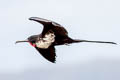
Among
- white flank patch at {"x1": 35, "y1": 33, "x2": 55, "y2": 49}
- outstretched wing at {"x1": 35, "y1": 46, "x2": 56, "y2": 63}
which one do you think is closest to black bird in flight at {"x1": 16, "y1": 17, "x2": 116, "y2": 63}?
white flank patch at {"x1": 35, "y1": 33, "x2": 55, "y2": 49}

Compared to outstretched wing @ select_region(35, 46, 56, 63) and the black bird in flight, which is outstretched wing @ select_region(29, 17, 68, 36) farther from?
outstretched wing @ select_region(35, 46, 56, 63)

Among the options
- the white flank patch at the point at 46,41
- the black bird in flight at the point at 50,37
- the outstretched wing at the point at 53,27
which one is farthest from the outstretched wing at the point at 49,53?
the outstretched wing at the point at 53,27

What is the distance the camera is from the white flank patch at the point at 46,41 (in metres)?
27.7

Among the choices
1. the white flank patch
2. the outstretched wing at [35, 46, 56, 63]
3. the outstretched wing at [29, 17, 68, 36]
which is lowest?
the outstretched wing at [35, 46, 56, 63]

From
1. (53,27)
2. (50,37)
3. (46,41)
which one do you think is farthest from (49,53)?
(53,27)

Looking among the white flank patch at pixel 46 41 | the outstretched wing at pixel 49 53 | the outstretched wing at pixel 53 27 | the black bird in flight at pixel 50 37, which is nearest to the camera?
the outstretched wing at pixel 53 27

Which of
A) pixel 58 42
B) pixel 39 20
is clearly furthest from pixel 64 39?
pixel 39 20

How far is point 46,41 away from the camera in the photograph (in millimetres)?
27969

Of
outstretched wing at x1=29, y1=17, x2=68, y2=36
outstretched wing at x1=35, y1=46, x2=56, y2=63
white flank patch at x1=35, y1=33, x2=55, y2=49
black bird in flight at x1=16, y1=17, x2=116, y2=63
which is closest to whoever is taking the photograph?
outstretched wing at x1=29, y1=17, x2=68, y2=36

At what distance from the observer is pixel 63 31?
1038 inches

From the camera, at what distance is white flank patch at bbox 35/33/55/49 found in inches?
1090

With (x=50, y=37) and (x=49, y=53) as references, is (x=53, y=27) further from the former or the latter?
(x=49, y=53)

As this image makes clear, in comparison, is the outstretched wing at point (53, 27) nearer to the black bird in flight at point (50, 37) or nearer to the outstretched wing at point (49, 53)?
the black bird in flight at point (50, 37)

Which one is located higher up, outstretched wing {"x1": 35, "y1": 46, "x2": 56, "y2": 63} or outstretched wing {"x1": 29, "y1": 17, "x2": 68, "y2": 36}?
outstretched wing {"x1": 29, "y1": 17, "x2": 68, "y2": 36}
